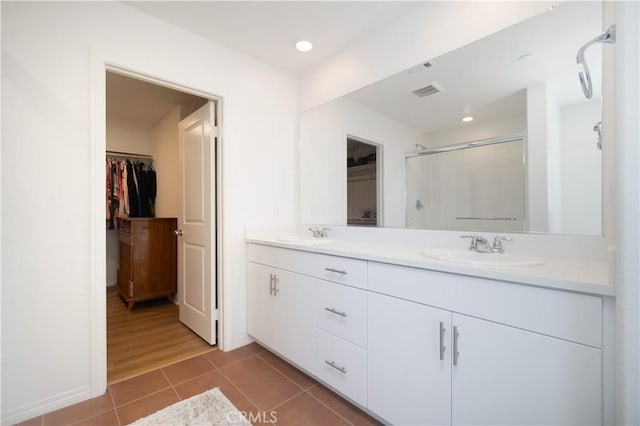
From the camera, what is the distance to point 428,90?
180 centimetres

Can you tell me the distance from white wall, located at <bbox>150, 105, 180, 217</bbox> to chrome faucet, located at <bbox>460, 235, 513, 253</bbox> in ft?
9.97

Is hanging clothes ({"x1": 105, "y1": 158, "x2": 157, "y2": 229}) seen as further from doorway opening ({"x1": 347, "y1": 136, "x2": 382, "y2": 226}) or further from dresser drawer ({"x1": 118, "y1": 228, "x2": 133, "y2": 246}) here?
doorway opening ({"x1": 347, "y1": 136, "x2": 382, "y2": 226})

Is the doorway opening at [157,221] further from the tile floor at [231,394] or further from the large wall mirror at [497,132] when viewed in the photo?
the large wall mirror at [497,132]

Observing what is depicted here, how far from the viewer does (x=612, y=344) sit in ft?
2.58

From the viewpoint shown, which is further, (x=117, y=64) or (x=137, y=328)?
(x=137, y=328)

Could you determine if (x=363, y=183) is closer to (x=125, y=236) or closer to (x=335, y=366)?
(x=335, y=366)

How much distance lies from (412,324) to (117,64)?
7.30 ft

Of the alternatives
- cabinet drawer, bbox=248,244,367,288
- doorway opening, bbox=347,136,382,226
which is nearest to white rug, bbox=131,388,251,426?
cabinet drawer, bbox=248,244,367,288

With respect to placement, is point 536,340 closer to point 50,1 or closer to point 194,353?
point 194,353

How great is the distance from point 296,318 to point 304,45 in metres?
2.03

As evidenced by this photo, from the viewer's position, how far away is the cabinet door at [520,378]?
33.0 inches

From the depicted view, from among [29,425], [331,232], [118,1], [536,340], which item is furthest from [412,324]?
[118,1]

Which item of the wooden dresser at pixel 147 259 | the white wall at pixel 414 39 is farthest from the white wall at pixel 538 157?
the wooden dresser at pixel 147 259

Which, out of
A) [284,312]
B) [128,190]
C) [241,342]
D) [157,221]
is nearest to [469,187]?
[284,312]
